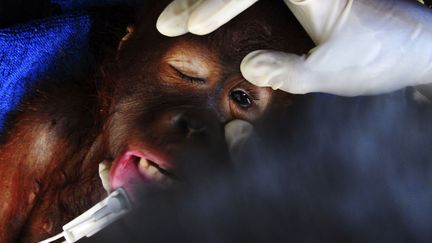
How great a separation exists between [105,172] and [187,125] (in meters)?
0.17

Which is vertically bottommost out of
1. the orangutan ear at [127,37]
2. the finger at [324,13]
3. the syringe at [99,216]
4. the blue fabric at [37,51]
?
the syringe at [99,216]

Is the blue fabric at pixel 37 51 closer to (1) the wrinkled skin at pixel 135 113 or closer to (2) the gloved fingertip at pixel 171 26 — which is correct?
(1) the wrinkled skin at pixel 135 113

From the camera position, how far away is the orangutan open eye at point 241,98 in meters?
1.19

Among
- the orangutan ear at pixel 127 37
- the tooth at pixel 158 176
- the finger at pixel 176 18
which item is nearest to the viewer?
the tooth at pixel 158 176

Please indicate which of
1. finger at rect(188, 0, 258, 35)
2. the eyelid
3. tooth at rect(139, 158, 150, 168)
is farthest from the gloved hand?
tooth at rect(139, 158, 150, 168)

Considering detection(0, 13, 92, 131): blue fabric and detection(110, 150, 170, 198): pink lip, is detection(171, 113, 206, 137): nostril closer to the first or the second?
detection(110, 150, 170, 198): pink lip

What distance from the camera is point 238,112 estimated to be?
1187 mm

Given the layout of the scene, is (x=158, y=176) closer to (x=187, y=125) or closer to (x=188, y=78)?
(x=187, y=125)

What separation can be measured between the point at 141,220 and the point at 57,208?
0.40m

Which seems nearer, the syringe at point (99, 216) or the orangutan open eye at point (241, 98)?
the syringe at point (99, 216)

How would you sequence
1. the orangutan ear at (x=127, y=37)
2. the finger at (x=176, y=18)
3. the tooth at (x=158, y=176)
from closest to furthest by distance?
the tooth at (x=158, y=176) → the finger at (x=176, y=18) → the orangutan ear at (x=127, y=37)

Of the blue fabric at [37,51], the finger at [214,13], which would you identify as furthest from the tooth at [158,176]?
the blue fabric at [37,51]

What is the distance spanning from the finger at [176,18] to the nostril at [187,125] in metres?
0.14

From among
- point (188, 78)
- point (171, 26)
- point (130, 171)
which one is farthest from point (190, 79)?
point (130, 171)
